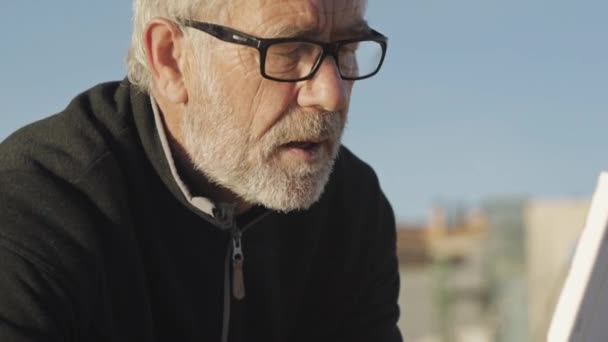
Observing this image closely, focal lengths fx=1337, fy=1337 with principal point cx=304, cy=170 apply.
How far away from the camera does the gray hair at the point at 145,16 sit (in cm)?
339

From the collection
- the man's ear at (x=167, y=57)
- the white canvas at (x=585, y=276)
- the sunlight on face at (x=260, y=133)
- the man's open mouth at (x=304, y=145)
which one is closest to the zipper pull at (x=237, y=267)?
the sunlight on face at (x=260, y=133)

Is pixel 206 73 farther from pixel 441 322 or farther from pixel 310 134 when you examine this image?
pixel 441 322

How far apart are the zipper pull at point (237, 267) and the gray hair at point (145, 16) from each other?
0.46 meters

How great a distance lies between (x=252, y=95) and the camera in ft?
10.8

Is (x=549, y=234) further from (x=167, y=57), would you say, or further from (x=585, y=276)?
(x=585, y=276)

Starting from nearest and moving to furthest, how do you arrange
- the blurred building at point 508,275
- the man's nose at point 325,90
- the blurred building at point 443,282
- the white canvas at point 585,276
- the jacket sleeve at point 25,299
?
the white canvas at point 585,276, the jacket sleeve at point 25,299, the man's nose at point 325,90, the blurred building at point 508,275, the blurred building at point 443,282

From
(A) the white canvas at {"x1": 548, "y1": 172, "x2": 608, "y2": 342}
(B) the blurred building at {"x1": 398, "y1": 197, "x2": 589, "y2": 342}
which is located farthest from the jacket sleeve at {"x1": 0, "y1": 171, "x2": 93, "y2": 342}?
(B) the blurred building at {"x1": 398, "y1": 197, "x2": 589, "y2": 342}

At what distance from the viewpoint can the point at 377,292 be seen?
3.86 m

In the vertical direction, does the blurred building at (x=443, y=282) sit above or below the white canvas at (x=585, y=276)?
below

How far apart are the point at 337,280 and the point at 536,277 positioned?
10.4m

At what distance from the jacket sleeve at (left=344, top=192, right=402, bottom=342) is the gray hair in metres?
0.80

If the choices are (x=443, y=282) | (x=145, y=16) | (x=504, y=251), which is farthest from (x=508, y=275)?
(x=145, y=16)

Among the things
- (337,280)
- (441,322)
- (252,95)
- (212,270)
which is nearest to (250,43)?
(252,95)

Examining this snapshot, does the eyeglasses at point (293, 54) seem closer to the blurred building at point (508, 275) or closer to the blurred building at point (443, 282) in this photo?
the blurred building at point (508, 275)
